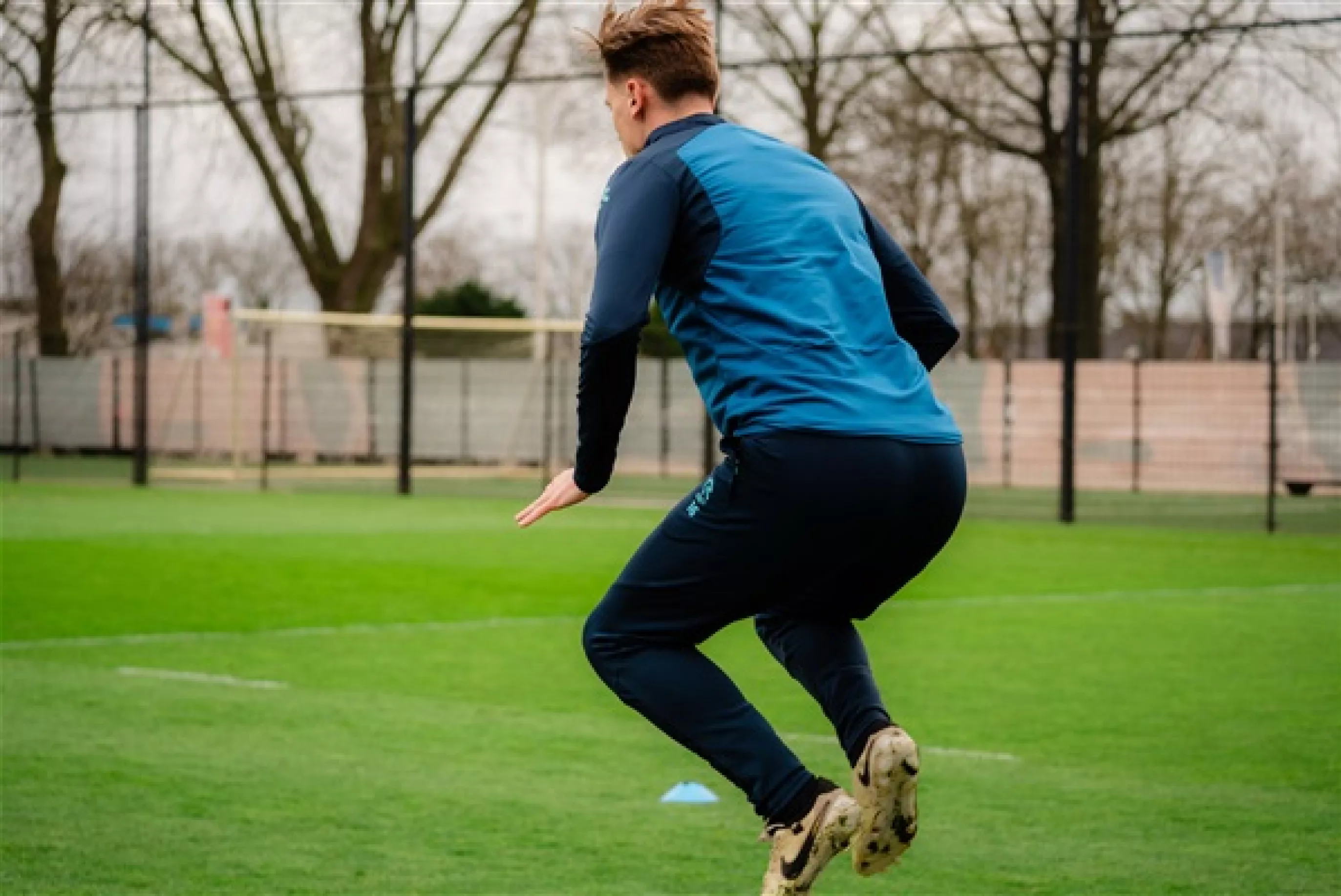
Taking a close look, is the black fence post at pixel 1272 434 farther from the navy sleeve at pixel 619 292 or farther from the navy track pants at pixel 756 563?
the navy sleeve at pixel 619 292

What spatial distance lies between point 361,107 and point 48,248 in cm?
538

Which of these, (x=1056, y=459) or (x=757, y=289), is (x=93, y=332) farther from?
(x=757, y=289)

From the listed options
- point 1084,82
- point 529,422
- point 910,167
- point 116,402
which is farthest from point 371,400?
point 1084,82

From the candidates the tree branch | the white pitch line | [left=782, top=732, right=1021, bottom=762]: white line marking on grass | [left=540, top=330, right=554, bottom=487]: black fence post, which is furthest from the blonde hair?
the tree branch

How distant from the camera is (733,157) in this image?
427cm

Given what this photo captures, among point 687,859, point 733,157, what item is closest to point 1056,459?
point 687,859

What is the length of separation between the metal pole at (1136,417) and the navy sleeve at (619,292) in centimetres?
2114

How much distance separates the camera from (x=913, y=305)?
473cm

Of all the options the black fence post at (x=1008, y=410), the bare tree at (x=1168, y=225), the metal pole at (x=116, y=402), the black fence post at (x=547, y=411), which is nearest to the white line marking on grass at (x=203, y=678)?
the bare tree at (x=1168, y=225)

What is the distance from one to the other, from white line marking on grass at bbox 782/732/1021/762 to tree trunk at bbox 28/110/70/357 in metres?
23.3

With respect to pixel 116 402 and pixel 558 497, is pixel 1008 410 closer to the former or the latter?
pixel 116 402

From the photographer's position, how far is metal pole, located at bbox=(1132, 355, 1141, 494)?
81.9ft

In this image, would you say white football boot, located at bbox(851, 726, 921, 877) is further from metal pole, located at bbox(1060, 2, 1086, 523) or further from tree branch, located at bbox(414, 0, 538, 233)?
Answer: tree branch, located at bbox(414, 0, 538, 233)

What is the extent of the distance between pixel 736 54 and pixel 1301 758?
17.6 meters
